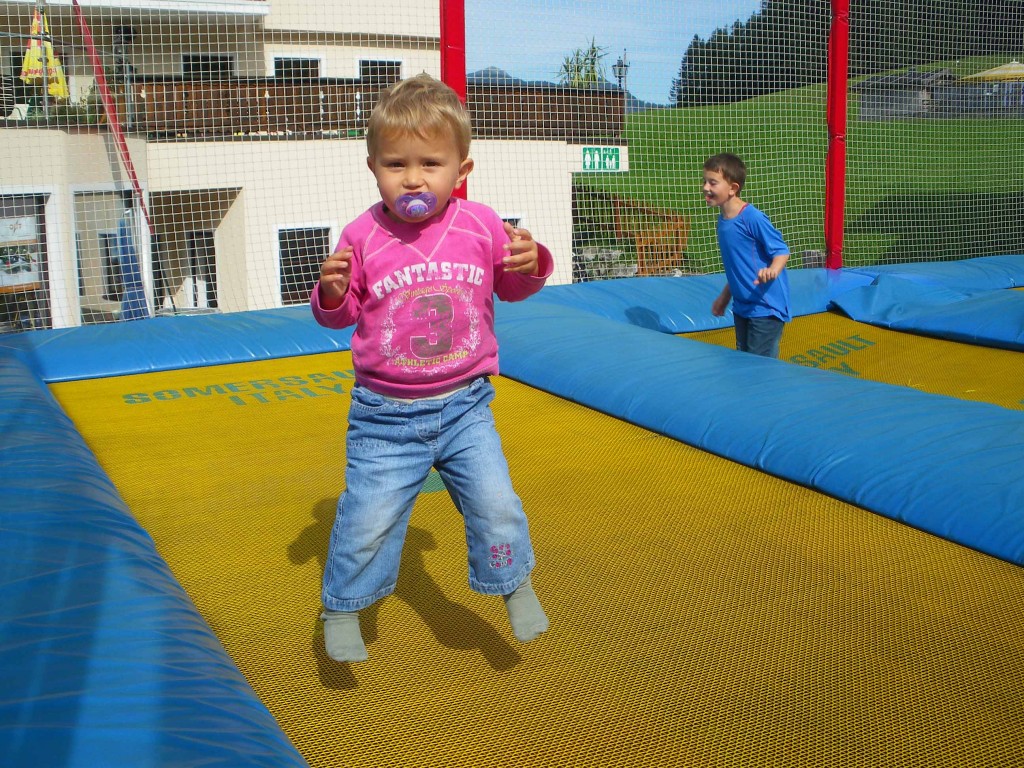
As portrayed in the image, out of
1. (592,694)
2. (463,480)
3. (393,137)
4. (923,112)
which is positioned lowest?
(592,694)

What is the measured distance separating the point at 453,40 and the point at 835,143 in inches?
104

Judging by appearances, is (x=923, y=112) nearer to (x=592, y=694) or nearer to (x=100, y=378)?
(x=100, y=378)

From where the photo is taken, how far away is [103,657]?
4.64 feet

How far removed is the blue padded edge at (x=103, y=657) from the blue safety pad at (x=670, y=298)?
3.42 m

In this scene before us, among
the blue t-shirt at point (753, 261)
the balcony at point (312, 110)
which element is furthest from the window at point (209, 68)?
the blue t-shirt at point (753, 261)

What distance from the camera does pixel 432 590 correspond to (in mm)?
2004

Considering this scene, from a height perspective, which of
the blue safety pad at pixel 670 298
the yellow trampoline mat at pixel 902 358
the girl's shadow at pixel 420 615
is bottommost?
the girl's shadow at pixel 420 615

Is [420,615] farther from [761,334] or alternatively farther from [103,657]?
[761,334]

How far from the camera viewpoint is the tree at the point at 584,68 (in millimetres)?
6445

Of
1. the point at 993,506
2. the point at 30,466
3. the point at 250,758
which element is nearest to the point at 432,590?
the point at 250,758

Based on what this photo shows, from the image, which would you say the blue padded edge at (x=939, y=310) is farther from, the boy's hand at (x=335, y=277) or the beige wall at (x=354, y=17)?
the beige wall at (x=354, y=17)

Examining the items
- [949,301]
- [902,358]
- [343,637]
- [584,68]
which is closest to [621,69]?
[584,68]

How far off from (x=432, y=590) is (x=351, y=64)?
9478 millimetres

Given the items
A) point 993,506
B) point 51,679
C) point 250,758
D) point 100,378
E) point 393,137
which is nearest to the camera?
point 250,758
